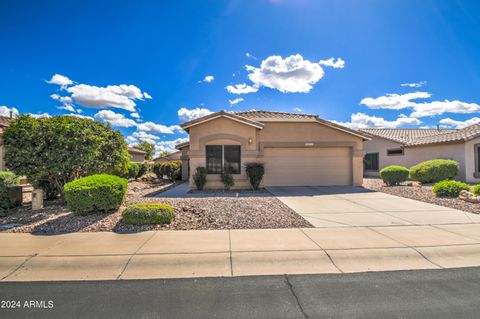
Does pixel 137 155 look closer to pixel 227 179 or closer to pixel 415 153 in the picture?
pixel 227 179

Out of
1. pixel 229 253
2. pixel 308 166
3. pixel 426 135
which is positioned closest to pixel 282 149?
pixel 308 166

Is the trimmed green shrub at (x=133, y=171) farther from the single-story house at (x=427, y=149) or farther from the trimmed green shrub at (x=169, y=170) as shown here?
the single-story house at (x=427, y=149)

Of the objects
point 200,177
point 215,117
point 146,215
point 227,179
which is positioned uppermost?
point 215,117

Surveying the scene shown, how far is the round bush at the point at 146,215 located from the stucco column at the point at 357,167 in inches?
466

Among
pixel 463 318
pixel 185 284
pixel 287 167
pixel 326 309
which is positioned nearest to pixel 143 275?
pixel 185 284

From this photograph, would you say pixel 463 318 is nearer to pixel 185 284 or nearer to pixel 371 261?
pixel 371 261

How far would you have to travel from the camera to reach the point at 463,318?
2812 millimetres

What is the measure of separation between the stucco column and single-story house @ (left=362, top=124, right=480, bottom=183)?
1303 millimetres

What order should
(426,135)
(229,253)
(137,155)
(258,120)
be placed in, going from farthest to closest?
(137,155) → (426,135) → (258,120) → (229,253)

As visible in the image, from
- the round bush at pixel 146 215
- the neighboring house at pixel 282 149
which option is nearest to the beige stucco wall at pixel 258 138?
the neighboring house at pixel 282 149

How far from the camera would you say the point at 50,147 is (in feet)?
25.3

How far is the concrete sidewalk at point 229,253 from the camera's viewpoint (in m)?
3.94

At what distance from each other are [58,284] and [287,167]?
12.1 m

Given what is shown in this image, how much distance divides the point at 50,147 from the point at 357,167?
48.5 feet
